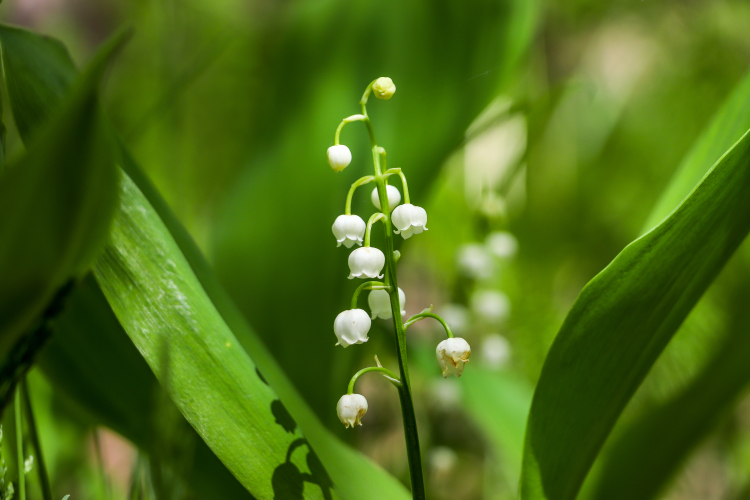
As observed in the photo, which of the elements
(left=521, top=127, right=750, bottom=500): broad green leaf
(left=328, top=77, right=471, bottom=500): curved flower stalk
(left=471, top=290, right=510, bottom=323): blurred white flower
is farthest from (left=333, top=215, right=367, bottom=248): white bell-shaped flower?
(left=471, top=290, right=510, bottom=323): blurred white flower

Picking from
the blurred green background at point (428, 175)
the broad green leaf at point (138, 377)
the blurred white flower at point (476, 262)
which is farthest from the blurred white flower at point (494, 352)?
the broad green leaf at point (138, 377)

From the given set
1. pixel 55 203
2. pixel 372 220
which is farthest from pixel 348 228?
pixel 55 203

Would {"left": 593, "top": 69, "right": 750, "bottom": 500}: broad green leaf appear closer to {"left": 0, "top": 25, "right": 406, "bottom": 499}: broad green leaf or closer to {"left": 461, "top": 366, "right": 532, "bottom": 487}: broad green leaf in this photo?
{"left": 461, "top": 366, "right": 532, "bottom": 487}: broad green leaf

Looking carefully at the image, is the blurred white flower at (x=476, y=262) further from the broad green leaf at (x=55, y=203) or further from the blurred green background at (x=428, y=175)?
the broad green leaf at (x=55, y=203)

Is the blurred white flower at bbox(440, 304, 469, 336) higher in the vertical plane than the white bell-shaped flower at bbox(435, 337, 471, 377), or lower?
lower

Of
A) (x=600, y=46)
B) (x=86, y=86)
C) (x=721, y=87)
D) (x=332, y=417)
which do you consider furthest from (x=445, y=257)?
(x=600, y=46)

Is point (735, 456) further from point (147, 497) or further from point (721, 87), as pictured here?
point (147, 497)
